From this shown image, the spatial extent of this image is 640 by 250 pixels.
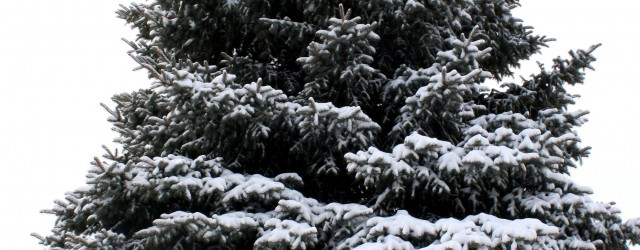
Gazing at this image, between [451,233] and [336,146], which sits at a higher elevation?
[336,146]

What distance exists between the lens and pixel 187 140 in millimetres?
5215

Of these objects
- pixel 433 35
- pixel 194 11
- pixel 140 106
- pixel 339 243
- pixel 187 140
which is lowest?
pixel 339 243

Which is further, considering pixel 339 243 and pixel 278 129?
pixel 278 129

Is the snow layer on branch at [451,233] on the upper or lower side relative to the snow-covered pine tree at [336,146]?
lower

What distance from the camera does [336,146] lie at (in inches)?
187

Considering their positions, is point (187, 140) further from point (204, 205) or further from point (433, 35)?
point (433, 35)

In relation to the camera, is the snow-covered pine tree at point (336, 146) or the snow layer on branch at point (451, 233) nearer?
the snow layer on branch at point (451, 233)

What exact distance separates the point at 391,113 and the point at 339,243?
166cm

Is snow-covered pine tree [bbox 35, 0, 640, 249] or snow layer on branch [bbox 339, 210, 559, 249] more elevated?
snow-covered pine tree [bbox 35, 0, 640, 249]

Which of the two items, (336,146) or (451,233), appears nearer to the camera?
(451,233)

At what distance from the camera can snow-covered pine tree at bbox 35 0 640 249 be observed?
4.00m

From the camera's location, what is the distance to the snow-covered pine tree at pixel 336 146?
3998mm

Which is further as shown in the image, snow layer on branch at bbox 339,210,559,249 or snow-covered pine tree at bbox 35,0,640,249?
snow-covered pine tree at bbox 35,0,640,249

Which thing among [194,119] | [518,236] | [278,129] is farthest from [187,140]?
[518,236]
